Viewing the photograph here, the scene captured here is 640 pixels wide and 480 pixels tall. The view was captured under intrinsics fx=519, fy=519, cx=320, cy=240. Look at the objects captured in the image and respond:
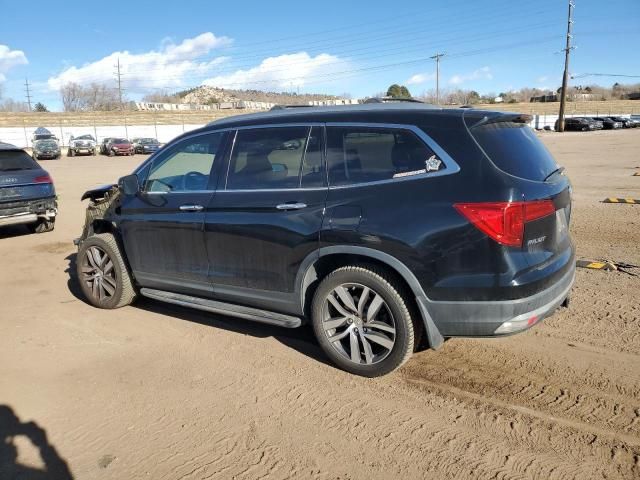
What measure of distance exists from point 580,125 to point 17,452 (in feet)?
207

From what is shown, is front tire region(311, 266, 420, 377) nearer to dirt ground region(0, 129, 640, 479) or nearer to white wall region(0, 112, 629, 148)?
dirt ground region(0, 129, 640, 479)

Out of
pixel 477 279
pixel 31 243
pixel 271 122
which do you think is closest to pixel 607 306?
pixel 477 279

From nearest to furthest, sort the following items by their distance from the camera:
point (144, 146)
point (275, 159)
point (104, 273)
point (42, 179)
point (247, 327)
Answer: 1. point (275, 159)
2. point (247, 327)
3. point (104, 273)
4. point (42, 179)
5. point (144, 146)

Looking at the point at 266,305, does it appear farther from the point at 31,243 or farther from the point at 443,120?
the point at 31,243

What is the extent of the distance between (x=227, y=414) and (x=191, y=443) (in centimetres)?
34

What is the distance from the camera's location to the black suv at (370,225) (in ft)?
10.5

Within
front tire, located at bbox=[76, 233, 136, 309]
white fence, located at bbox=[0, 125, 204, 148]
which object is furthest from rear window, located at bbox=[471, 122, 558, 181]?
white fence, located at bbox=[0, 125, 204, 148]

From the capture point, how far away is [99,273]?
211 inches

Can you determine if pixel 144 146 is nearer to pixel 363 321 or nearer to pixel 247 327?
pixel 247 327

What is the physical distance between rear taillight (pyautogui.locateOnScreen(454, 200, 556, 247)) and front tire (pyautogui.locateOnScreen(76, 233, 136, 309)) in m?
3.52

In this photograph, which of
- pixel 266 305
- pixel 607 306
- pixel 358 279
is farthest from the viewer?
pixel 607 306

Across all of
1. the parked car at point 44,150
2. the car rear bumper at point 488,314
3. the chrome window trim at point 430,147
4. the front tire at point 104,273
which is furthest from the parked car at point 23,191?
the parked car at point 44,150

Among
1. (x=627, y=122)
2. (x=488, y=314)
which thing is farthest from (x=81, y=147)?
(x=627, y=122)

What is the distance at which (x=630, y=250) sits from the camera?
21.7 ft
